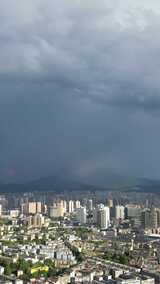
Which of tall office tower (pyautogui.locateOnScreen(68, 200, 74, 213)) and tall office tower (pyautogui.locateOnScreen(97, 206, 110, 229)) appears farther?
tall office tower (pyautogui.locateOnScreen(68, 200, 74, 213))

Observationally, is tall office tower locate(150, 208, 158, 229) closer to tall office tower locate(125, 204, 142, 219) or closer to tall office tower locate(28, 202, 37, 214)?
tall office tower locate(125, 204, 142, 219)

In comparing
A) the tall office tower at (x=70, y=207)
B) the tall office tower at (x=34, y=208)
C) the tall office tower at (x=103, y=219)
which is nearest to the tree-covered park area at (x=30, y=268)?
the tall office tower at (x=103, y=219)

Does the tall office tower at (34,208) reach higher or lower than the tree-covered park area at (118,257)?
higher

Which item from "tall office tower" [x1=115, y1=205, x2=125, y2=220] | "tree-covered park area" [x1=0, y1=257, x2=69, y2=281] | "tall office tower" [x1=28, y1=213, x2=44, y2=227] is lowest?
"tree-covered park area" [x1=0, y1=257, x2=69, y2=281]

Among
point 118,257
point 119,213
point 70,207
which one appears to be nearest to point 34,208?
point 70,207

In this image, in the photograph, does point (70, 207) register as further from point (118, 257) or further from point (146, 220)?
point (118, 257)

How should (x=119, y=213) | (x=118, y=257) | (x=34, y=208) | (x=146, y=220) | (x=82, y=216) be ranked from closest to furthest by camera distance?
(x=118, y=257) < (x=146, y=220) < (x=82, y=216) < (x=119, y=213) < (x=34, y=208)

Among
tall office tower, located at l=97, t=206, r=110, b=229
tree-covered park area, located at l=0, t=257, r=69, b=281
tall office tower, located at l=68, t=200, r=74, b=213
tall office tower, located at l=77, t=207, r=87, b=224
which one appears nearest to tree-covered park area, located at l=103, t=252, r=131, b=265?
tree-covered park area, located at l=0, t=257, r=69, b=281

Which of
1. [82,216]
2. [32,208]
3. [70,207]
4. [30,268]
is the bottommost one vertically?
[30,268]

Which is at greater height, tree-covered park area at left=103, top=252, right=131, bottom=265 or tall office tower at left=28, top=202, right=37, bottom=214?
tall office tower at left=28, top=202, right=37, bottom=214

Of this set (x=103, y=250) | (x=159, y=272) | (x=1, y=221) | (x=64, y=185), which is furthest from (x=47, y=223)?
(x=64, y=185)

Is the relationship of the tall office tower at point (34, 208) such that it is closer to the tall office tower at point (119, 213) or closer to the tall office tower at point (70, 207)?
the tall office tower at point (70, 207)

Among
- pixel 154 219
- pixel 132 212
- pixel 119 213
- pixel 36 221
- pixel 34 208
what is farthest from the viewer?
pixel 34 208

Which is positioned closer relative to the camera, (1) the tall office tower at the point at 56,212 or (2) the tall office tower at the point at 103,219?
(2) the tall office tower at the point at 103,219
